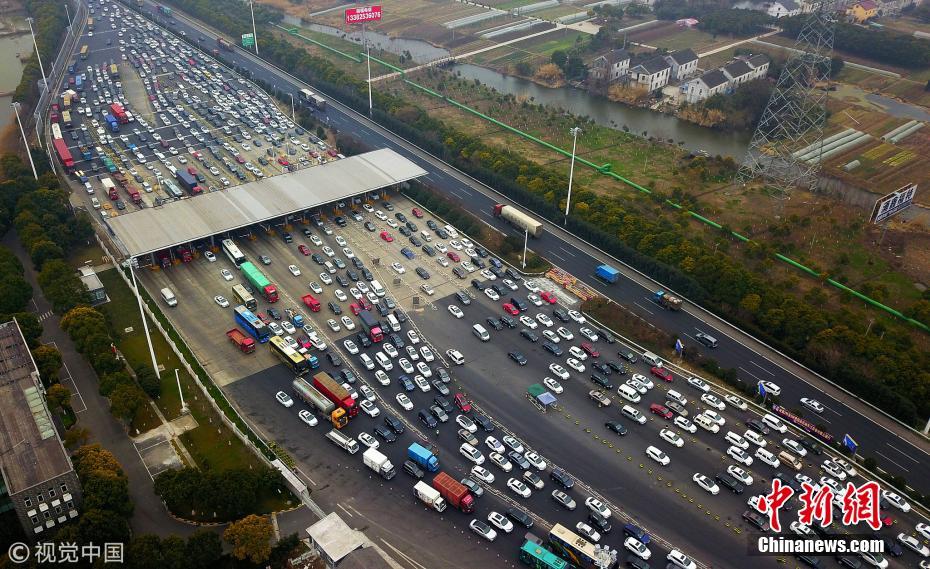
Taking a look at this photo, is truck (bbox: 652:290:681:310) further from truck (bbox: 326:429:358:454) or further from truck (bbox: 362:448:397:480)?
truck (bbox: 326:429:358:454)

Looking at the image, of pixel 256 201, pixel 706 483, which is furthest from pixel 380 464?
pixel 256 201

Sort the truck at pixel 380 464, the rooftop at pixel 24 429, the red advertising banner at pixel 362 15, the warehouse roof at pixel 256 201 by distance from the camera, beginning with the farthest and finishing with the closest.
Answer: the red advertising banner at pixel 362 15 < the warehouse roof at pixel 256 201 < the truck at pixel 380 464 < the rooftop at pixel 24 429

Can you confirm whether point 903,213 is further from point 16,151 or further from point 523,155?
point 16,151

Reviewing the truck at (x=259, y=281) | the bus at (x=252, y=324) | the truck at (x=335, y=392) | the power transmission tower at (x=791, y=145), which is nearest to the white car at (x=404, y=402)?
the truck at (x=335, y=392)

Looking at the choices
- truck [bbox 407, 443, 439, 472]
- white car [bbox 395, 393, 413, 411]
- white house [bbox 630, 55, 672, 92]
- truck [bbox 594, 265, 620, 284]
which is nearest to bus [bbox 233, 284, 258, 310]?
white car [bbox 395, 393, 413, 411]

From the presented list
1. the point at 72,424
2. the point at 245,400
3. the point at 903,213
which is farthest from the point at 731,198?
the point at 72,424

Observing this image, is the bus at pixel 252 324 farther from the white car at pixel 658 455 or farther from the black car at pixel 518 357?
the white car at pixel 658 455
